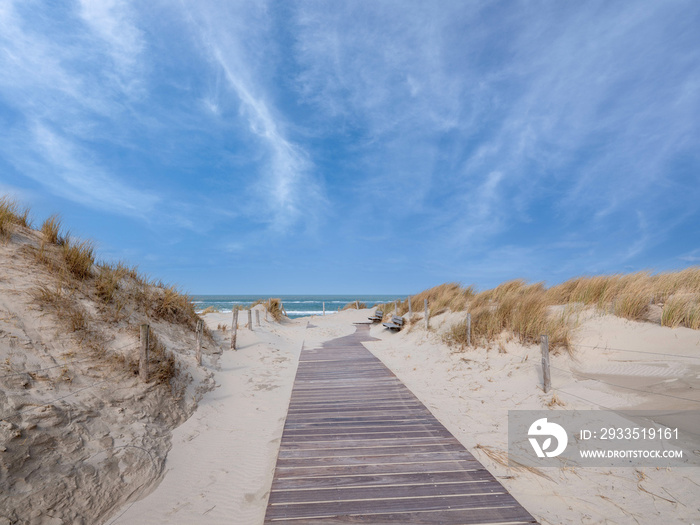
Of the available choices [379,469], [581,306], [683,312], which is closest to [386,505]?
[379,469]

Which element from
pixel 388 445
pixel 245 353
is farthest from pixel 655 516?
pixel 245 353

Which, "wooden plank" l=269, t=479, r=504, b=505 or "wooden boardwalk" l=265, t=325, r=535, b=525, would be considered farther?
"wooden plank" l=269, t=479, r=504, b=505

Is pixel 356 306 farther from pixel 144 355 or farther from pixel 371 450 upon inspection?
pixel 371 450

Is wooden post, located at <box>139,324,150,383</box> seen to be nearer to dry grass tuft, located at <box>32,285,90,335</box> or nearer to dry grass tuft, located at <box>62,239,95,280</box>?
dry grass tuft, located at <box>32,285,90,335</box>

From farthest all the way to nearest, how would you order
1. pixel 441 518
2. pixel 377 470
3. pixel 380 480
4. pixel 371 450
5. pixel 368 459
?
pixel 371 450 → pixel 368 459 → pixel 377 470 → pixel 380 480 → pixel 441 518

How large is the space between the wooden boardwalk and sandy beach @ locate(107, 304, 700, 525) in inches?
10.5

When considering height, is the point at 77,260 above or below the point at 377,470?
above

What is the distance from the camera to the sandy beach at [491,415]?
3.26 meters

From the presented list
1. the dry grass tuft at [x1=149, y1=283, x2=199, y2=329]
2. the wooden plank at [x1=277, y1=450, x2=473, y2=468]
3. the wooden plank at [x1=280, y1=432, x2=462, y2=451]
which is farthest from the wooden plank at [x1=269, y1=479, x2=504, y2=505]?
the dry grass tuft at [x1=149, y1=283, x2=199, y2=329]

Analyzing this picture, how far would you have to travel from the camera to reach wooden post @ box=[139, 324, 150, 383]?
540cm

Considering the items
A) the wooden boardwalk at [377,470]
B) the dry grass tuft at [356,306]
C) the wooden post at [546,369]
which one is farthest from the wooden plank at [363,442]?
the dry grass tuft at [356,306]

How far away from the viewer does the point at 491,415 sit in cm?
539

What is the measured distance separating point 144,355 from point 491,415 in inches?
237

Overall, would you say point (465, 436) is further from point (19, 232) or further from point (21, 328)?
point (19, 232)
